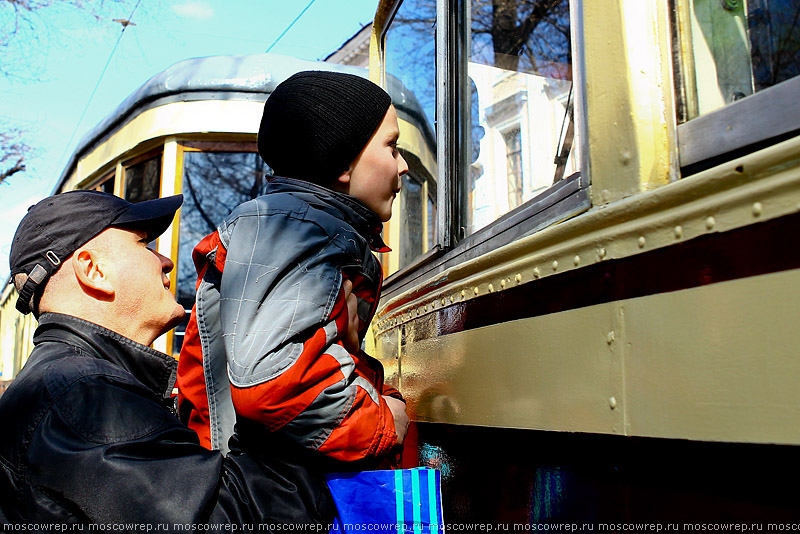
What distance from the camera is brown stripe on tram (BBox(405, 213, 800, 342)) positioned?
787mm

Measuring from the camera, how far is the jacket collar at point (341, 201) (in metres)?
1.45

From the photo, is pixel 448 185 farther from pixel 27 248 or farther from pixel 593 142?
pixel 27 248

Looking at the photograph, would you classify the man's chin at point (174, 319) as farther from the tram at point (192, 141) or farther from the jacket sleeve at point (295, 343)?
the tram at point (192, 141)

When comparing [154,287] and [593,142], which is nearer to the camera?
[593,142]

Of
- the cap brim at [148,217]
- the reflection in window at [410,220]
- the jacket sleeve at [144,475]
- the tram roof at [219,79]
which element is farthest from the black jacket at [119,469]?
the tram roof at [219,79]

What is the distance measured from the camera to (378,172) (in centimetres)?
157

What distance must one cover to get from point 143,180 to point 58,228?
3.45 meters

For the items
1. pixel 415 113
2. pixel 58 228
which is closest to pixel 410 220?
pixel 415 113

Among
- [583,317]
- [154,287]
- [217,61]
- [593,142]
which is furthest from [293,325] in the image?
[217,61]

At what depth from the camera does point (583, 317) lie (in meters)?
1.07

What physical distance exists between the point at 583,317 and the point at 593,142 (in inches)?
12.1

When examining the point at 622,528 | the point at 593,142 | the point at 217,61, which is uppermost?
the point at 217,61

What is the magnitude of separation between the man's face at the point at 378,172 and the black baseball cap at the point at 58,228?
62 cm

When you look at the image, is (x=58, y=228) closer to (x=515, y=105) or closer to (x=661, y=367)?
(x=515, y=105)
